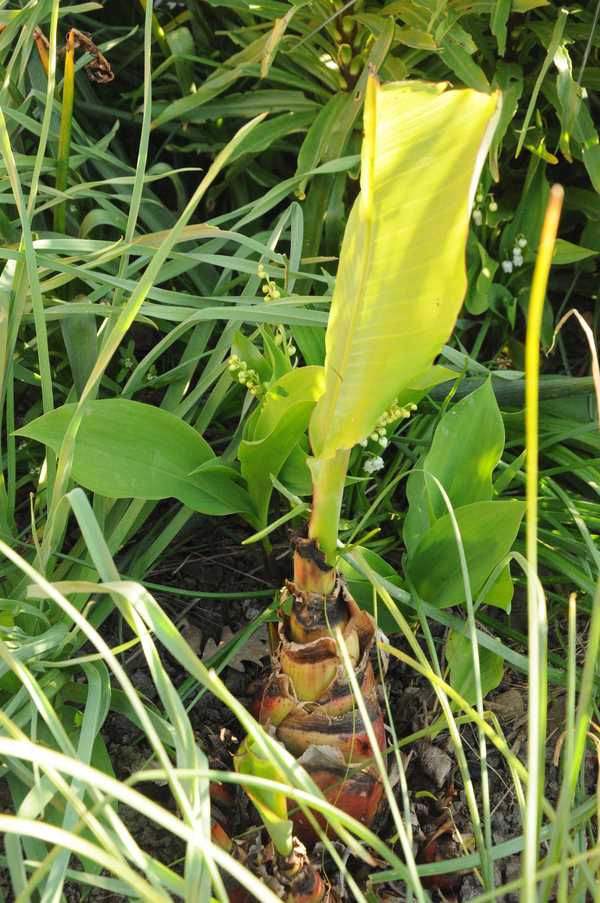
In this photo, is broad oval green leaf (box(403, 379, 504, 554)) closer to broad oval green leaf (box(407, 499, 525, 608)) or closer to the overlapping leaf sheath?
broad oval green leaf (box(407, 499, 525, 608))

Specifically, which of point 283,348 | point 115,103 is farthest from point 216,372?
point 115,103

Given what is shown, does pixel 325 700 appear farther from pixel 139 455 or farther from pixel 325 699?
pixel 139 455

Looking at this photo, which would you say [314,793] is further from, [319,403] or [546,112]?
[546,112]

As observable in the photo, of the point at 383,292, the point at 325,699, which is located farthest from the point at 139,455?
the point at 383,292

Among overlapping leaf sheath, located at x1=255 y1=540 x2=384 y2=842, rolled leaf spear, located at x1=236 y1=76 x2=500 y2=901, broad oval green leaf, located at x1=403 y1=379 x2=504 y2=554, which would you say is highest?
rolled leaf spear, located at x1=236 y1=76 x2=500 y2=901

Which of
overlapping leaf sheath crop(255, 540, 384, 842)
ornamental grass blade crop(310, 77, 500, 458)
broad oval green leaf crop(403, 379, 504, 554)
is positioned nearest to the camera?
ornamental grass blade crop(310, 77, 500, 458)

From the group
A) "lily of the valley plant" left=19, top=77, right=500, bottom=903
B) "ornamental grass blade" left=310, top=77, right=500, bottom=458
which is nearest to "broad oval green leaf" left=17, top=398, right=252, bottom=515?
"lily of the valley plant" left=19, top=77, right=500, bottom=903
